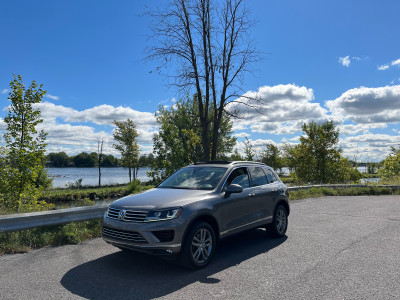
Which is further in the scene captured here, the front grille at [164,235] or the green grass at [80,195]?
the green grass at [80,195]

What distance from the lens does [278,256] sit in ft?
18.2

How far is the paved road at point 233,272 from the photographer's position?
12.9 ft

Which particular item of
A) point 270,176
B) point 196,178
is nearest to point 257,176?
point 270,176

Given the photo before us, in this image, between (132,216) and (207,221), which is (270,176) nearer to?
(207,221)

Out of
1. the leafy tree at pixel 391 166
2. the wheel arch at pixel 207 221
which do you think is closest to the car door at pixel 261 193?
the wheel arch at pixel 207 221

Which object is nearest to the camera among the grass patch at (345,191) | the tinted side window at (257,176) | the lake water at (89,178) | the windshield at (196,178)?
the windshield at (196,178)

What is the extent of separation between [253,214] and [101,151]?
4925 centimetres

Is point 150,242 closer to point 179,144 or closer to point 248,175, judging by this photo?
point 248,175

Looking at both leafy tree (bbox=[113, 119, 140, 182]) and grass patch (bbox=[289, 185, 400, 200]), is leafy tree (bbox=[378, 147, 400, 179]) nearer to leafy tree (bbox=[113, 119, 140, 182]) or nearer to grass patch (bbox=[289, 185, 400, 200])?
grass patch (bbox=[289, 185, 400, 200])

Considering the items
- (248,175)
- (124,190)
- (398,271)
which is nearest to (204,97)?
(248,175)

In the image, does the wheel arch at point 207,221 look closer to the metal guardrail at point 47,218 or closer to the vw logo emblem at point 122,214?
the vw logo emblem at point 122,214

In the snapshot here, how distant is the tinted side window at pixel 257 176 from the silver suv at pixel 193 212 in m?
0.03

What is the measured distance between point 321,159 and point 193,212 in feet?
92.7

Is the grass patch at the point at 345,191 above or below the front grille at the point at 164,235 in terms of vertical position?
below
